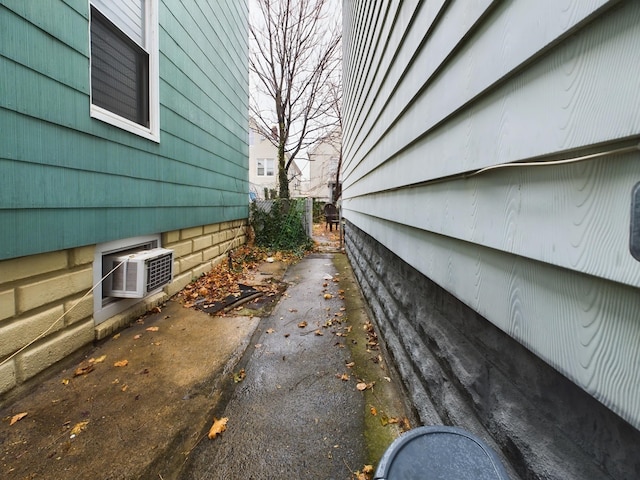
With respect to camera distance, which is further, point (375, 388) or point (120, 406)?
point (375, 388)

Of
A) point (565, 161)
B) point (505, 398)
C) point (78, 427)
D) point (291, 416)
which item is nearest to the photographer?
point (565, 161)

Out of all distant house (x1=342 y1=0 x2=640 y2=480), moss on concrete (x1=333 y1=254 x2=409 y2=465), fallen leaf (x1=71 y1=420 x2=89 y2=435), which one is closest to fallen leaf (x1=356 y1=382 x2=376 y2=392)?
moss on concrete (x1=333 y1=254 x2=409 y2=465)

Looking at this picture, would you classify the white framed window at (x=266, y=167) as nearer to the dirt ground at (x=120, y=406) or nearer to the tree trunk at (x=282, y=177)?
the tree trunk at (x=282, y=177)

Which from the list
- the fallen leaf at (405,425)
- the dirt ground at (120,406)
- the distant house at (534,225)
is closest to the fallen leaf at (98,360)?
the dirt ground at (120,406)

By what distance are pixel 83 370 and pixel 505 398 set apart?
2710 millimetres

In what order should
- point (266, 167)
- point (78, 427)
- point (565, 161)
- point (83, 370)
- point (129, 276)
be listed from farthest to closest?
point (266, 167), point (129, 276), point (83, 370), point (78, 427), point (565, 161)

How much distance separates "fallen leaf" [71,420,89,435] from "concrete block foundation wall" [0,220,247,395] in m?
0.57

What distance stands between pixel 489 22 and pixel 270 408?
7.14 ft

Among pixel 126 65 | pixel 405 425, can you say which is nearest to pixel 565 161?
pixel 405 425

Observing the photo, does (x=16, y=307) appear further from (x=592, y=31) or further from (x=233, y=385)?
(x=592, y=31)

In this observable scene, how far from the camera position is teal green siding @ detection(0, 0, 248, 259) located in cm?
201

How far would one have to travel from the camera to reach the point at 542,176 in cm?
80

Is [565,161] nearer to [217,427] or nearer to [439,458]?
[439,458]

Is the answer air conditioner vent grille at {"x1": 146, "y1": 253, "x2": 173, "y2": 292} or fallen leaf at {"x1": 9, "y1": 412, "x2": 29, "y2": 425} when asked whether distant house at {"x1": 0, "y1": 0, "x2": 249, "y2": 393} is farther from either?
fallen leaf at {"x1": 9, "y1": 412, "x2": 29, "y2": 425}
